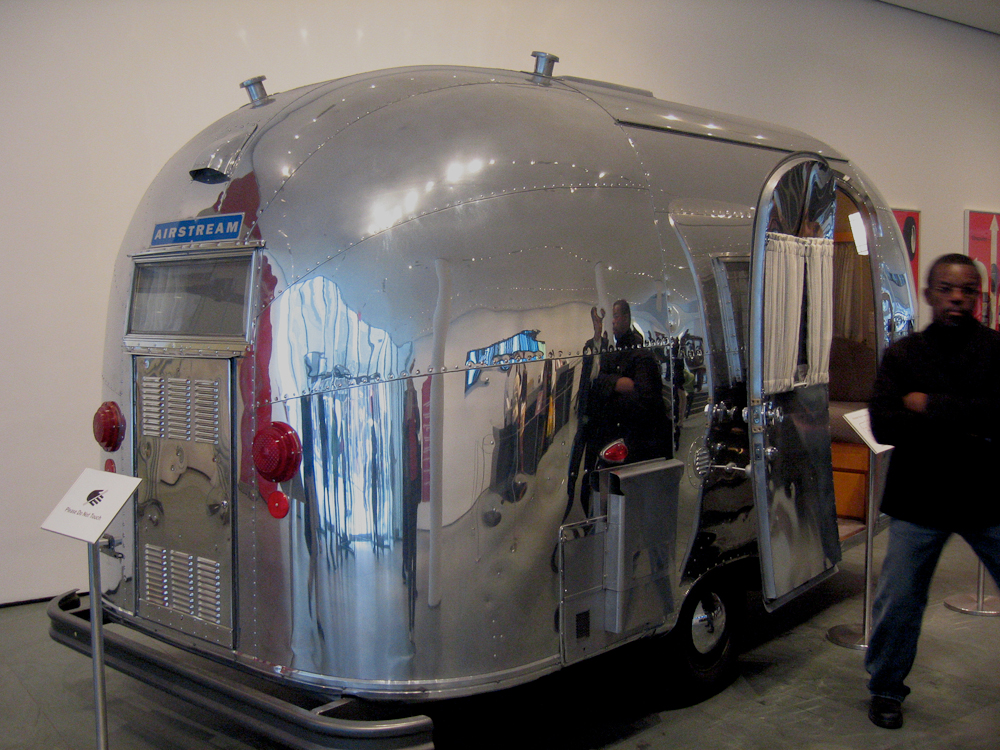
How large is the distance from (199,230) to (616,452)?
168 cm

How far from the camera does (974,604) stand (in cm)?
521

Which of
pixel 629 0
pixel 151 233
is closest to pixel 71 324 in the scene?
pixel 151 233

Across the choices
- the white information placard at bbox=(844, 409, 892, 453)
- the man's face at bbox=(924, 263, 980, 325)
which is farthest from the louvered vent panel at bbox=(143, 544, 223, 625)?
the white information placard at bbox=(844, 409, 892, 453)

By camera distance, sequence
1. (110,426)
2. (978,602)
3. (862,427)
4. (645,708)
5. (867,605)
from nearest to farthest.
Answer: (110,426) < (645,708) < (862,427) < (867,605) < (978,602)

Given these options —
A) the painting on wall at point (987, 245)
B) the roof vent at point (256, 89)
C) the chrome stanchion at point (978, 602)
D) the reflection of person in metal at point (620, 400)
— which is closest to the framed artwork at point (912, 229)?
the painting on wall at point (987, 245)

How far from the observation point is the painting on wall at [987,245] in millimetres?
10086

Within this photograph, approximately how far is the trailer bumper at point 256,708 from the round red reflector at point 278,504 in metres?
0.55

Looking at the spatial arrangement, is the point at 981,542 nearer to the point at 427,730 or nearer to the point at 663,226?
the point at 663,226

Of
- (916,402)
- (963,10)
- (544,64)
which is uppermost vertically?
(963,10)

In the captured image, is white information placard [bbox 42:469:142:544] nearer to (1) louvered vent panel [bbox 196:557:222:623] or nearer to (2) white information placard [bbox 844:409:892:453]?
(1) louvered vent panel [bbox 196:557:222:623]

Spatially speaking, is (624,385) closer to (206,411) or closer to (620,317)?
(620,317)

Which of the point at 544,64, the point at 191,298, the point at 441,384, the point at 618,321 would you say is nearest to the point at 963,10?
the point at 544,64

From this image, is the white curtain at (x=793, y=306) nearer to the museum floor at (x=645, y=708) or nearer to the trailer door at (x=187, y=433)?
the museum floor at (x=645, y=708)

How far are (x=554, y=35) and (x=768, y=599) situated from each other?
4677 mm
